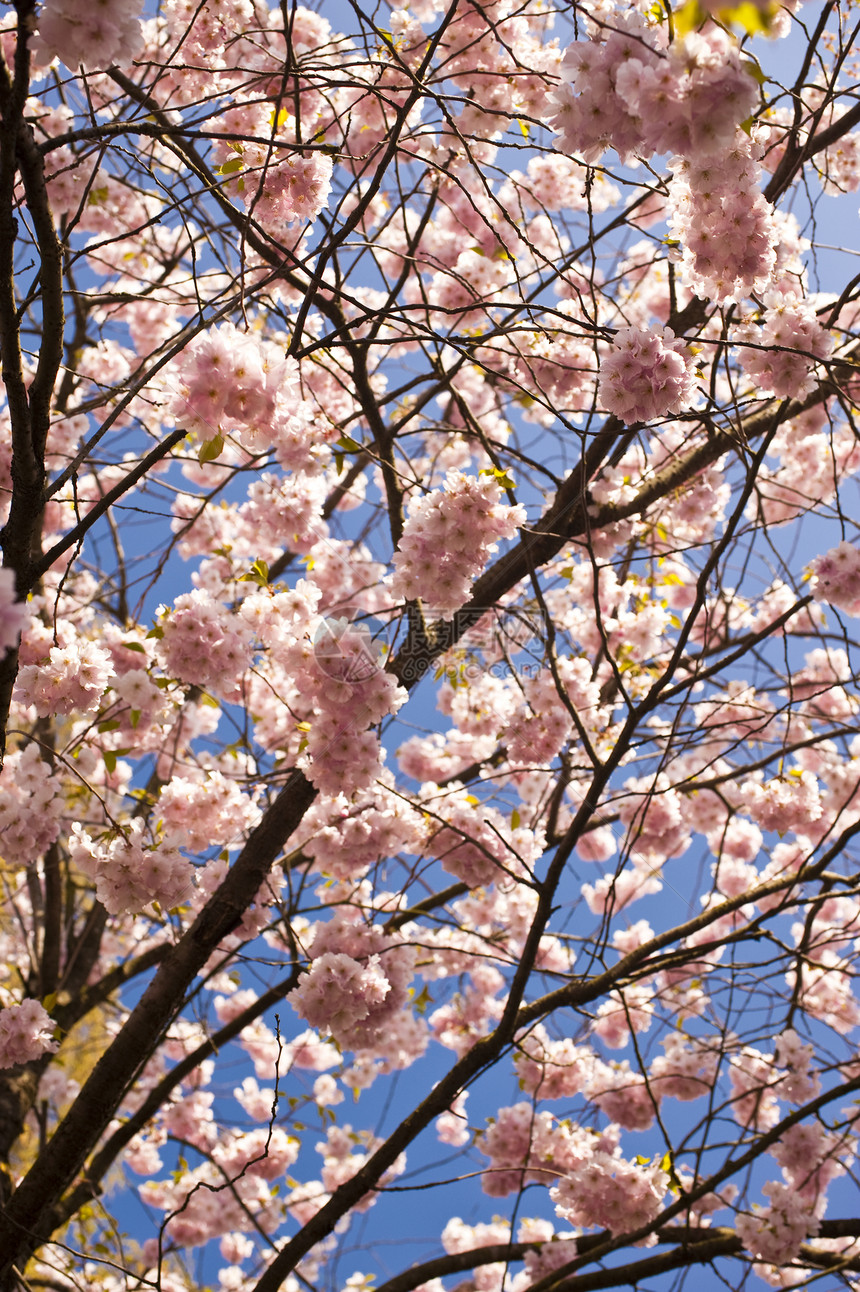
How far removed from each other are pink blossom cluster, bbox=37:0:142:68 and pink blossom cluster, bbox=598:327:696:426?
0.99 metres

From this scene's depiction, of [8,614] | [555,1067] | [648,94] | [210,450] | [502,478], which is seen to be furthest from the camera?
[555,1067]

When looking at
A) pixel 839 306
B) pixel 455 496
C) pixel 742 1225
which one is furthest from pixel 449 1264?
pixel 839 306

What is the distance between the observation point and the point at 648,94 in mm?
1411

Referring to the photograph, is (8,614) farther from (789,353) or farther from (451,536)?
(789,353)

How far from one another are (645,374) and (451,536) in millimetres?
627

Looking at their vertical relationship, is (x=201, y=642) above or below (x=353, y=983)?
above

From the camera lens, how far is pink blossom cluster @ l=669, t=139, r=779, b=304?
173 cm

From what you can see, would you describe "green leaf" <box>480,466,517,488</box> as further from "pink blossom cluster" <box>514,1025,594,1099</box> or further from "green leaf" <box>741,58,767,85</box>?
"pink blossom cluster" <box>514,1025,594,1099</box>

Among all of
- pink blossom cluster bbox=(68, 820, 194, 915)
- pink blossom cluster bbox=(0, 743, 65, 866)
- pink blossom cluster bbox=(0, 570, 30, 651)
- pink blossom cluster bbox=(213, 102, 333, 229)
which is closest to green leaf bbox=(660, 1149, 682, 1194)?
pink blossom cluster bbox=(68, 820, 194, 915)

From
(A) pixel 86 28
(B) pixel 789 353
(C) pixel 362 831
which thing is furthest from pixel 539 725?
(A) pixel 86 28

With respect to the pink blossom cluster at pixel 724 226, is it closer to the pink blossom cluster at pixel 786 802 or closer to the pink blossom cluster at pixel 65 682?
the pink blossom cluster at pixel 65 682

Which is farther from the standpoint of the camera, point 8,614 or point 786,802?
point 786,802

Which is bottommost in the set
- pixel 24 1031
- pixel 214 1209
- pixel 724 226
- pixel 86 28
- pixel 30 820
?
pixel 24 1031

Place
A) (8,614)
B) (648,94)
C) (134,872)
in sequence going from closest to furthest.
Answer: (8,614)
(648,94)
(134,872)
